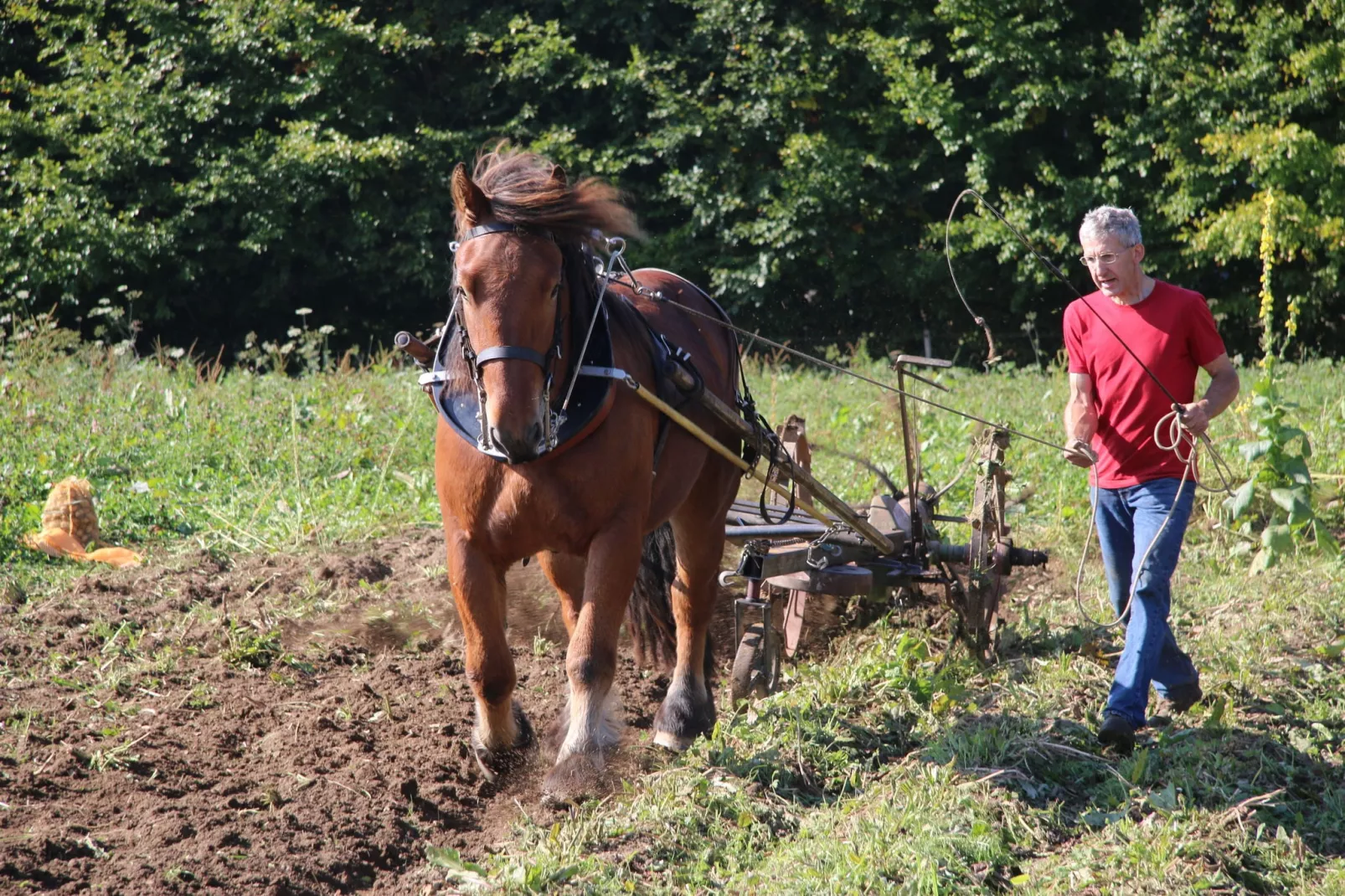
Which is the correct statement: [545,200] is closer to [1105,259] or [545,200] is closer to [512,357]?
[512,357]

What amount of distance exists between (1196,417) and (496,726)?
2.57 m

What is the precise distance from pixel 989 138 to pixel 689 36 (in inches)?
169

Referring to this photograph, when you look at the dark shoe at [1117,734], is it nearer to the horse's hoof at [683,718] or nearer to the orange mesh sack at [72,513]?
the horse's hoof at [683,718]

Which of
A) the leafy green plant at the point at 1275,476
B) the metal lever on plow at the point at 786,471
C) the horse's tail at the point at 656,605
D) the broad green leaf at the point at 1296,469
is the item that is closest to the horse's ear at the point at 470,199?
the metal lever on plow at the point at 786,471

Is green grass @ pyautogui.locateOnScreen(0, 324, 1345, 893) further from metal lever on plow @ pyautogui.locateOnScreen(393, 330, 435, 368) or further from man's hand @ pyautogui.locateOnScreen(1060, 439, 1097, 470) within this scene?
metal lever on plow @ pyautogui.locateOnScreen(393, 330, 435, 368)

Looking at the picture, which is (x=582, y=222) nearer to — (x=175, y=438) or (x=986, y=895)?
(x=986, y=895)

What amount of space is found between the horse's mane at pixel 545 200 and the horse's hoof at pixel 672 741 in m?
1.86

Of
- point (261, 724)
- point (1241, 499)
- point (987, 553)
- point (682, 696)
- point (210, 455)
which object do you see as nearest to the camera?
point (261, 724)

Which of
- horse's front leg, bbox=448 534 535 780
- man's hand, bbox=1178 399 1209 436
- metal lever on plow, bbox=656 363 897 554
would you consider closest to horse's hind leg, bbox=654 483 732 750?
metal lever on plow, bbox=656 363 897 554

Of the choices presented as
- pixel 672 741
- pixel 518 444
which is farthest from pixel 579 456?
pixel 672 741

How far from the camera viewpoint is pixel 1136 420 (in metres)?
4.39

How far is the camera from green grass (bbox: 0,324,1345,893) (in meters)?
3.49

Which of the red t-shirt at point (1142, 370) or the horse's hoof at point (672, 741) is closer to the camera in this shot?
the red t-shirt at point (1142, 370)

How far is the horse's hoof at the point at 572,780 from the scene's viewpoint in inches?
153
